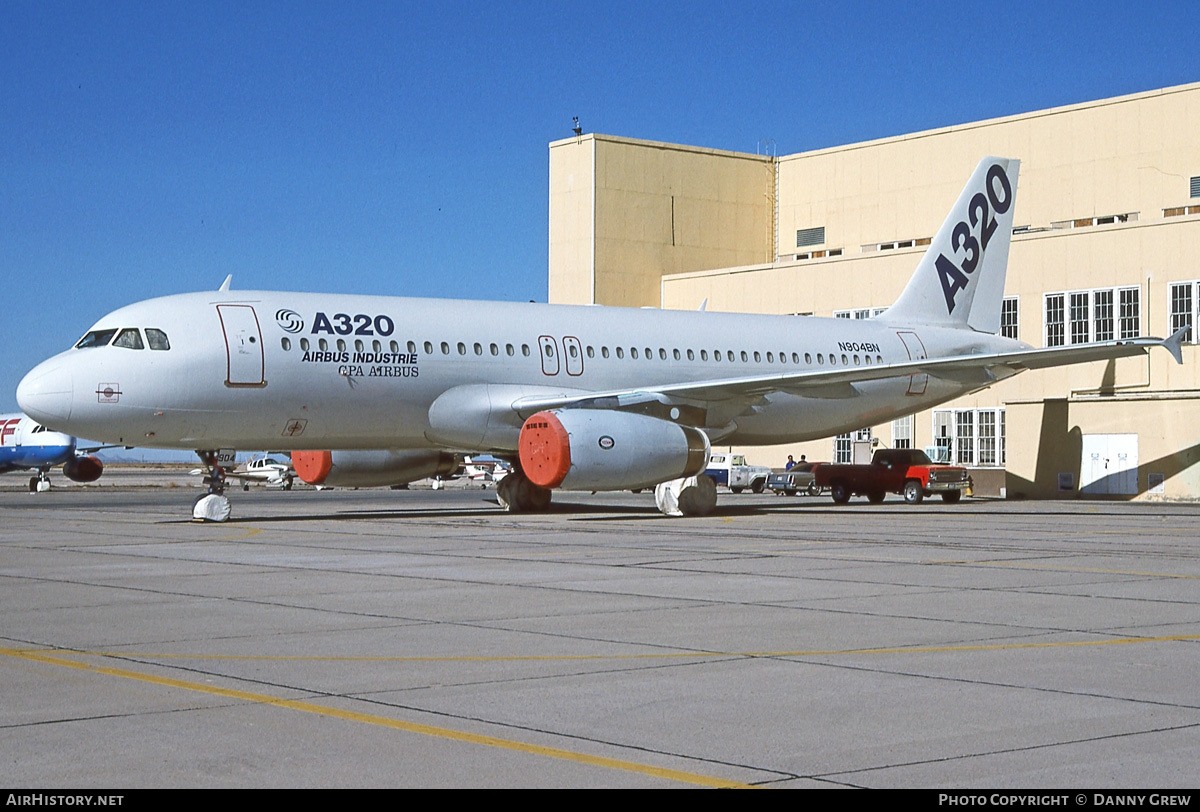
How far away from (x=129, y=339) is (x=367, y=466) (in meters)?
7.35

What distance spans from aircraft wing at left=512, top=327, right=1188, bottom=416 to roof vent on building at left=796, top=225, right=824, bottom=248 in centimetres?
3007

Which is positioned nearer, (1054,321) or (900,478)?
(900,478)

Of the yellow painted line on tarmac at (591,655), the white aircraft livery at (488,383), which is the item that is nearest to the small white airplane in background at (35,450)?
the white aircraft livery at (488,383)

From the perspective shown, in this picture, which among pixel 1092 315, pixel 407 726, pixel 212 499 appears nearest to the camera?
pixel 407 726

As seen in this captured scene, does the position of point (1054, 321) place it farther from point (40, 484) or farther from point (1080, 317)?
point (40, 484)

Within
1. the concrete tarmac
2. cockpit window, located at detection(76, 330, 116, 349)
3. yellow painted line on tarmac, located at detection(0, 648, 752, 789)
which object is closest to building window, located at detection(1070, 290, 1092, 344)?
the concrete tarmac

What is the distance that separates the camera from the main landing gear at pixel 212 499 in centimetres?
2586

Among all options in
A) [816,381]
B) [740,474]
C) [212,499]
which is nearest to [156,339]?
[212,499]

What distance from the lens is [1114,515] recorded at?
30.0m

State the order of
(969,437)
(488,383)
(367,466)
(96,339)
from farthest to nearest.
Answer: (969,437) < (367,466) < (488,383) < (96,339)

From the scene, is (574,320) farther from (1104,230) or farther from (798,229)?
(798,229)

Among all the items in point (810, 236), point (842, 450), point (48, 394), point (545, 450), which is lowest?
point (545, 450)

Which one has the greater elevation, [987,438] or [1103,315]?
[1103,315]

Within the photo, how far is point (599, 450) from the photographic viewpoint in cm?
2612
